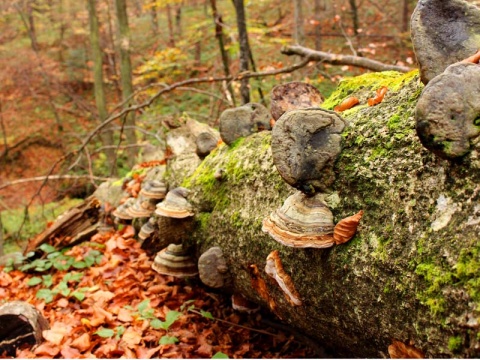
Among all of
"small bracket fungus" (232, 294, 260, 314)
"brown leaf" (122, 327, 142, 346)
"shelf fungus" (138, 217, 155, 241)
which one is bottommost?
"brown leaf" (122, 327, 142, 346)

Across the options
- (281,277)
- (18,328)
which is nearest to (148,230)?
(18,328)

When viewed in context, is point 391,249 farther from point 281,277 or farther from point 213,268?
point 213,268

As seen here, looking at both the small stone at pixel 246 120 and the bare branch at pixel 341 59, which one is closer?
the small stone at pixel 246 120

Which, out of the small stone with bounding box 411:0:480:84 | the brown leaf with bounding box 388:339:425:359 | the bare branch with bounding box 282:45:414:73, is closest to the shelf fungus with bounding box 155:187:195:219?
the brown leaf with bounding box 388:339:425:359

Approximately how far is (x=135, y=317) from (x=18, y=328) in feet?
3.36

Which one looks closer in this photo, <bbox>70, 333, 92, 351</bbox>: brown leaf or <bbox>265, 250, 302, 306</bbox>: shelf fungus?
<bbox>265, 250, 302, 306</bbox>: shelf fungus

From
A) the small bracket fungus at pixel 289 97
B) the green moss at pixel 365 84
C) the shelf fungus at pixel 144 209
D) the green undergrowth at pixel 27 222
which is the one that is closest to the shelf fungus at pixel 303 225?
the green moss at pixel 365 84

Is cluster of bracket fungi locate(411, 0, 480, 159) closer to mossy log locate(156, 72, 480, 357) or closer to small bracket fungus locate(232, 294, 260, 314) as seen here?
mossy log locate(156, 72, 480, 357)

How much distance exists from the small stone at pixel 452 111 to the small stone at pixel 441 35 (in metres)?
0.27

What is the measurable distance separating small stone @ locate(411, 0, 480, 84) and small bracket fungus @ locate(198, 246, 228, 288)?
77.3 inches

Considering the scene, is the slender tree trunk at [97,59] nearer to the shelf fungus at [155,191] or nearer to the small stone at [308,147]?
the shelf fungus at [155,191]

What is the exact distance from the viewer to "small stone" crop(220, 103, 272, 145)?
338cm

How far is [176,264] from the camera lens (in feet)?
12.0

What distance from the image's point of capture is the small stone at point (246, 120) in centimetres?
338
